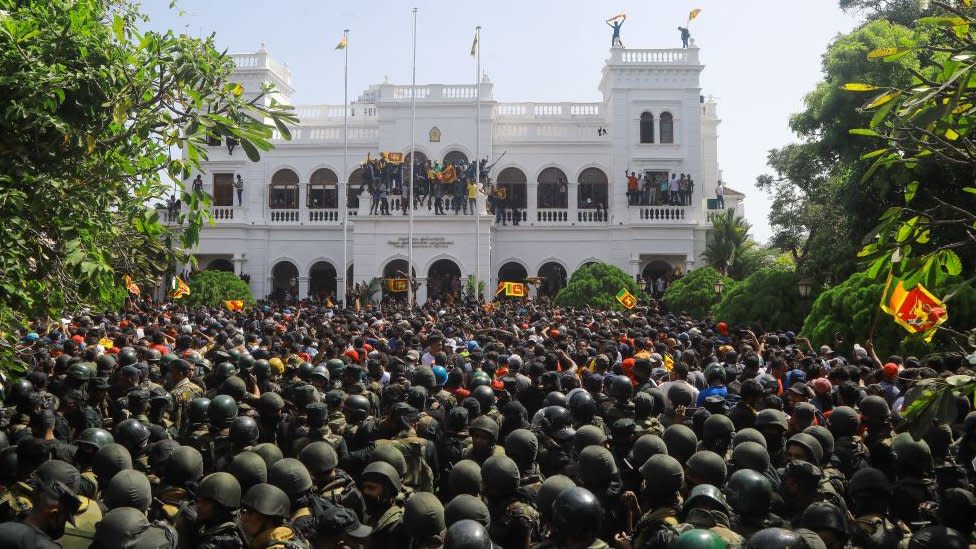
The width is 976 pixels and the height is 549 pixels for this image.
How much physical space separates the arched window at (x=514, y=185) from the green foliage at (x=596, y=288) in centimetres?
875

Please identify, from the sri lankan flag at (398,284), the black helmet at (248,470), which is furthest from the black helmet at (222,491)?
the sri lankan flag at (398,284)

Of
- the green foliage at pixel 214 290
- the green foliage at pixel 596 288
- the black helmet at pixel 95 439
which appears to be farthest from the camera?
the green foliage at pixel 214 290

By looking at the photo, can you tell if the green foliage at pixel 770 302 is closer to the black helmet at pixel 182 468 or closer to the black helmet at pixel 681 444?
the black helmet at pixel 681 444

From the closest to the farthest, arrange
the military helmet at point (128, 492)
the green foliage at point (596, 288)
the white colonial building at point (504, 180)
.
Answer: the military helmet at point (128, 492) → the green foliage at point (596, 288) → the white colonial building at point (504, 180)

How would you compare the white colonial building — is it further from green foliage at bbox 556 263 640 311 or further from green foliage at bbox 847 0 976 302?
green foliage at bbox 847 0 976 302

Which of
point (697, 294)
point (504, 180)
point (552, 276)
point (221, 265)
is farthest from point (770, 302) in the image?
point (221, 265)

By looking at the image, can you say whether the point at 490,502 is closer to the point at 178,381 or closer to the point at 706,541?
the point at 706,541

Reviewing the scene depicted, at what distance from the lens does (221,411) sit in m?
6.43

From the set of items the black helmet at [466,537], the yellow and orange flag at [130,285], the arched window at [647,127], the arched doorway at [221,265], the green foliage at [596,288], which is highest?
the arched window at [647,127]

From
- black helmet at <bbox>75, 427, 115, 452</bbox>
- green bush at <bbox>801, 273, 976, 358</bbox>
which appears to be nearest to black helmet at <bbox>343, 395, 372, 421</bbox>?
black helmet at <bbox>75, 427, 115, 452</bbox>

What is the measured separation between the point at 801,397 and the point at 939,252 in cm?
323

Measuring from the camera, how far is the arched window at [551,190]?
34.2 meters

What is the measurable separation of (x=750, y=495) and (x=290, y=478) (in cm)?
238

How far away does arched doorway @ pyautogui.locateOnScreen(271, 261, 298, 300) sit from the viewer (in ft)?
114
